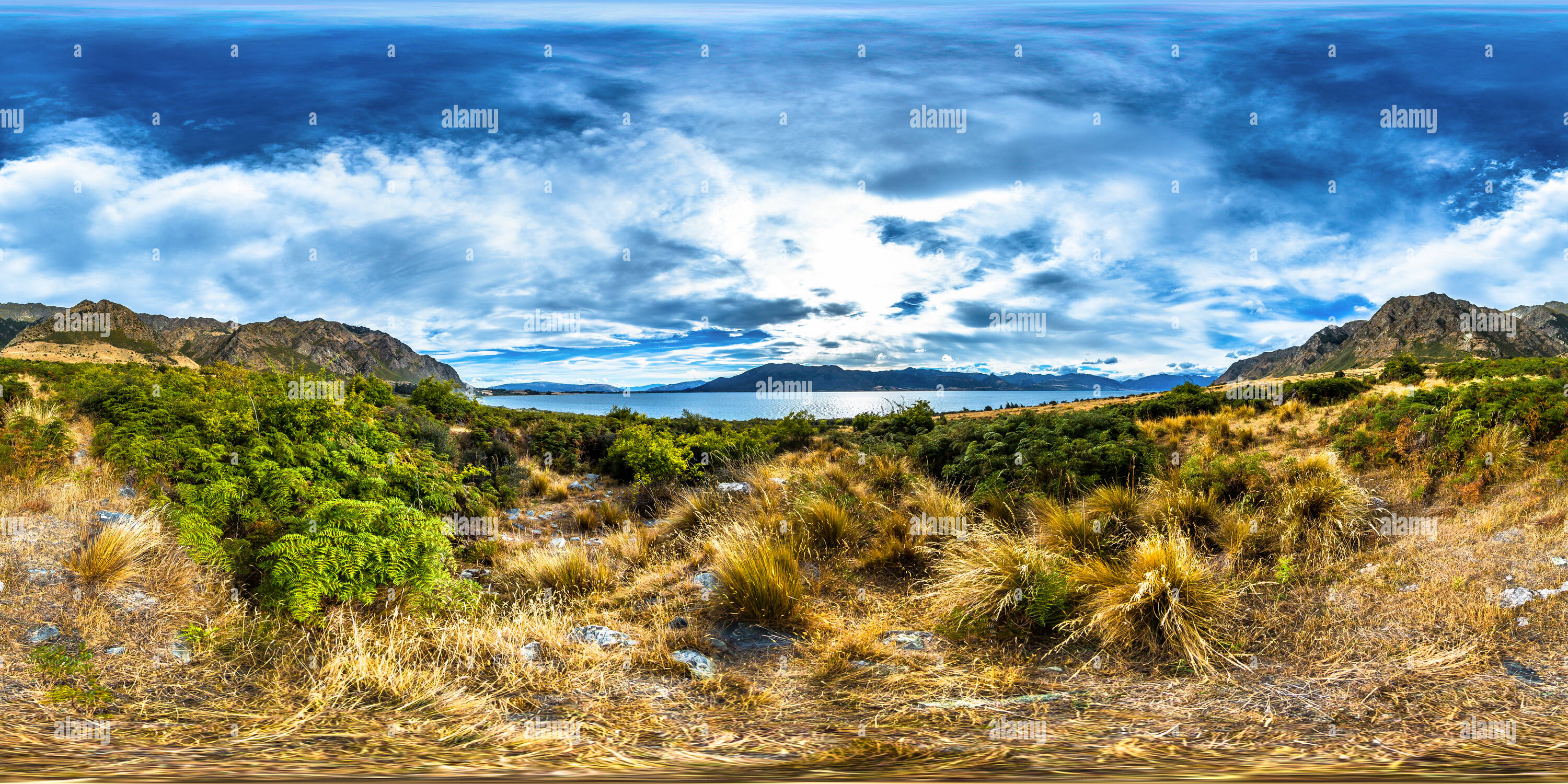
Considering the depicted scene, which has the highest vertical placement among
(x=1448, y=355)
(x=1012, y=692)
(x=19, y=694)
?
(x=1448, y=355)

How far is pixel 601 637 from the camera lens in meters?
4.95

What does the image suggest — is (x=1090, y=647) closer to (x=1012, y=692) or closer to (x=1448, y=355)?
(x=1012, y=692)

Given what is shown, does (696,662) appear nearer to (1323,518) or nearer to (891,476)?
(891,476)

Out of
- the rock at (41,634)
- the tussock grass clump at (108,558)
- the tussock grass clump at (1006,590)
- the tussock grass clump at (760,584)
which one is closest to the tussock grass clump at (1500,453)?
the tussock grass clump at (1006,590)

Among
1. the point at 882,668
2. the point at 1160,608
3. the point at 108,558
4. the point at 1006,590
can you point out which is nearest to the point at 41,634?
the point at 108,558

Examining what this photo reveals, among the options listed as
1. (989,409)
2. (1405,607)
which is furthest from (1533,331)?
(1405,607)

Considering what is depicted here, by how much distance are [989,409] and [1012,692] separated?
118 ft

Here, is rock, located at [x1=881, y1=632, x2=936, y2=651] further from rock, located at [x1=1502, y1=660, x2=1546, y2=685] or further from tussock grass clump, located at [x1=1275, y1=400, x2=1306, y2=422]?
tussock grass clump, located at [x1=1275, y1=400, x2=1306, y2=422]

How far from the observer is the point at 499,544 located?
9312 mm

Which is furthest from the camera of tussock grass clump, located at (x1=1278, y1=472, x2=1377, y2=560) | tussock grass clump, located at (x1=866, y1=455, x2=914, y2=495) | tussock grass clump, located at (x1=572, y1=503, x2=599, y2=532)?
tussock grass clump, located at (x1=572, y1=503, x2=599, y2=532)

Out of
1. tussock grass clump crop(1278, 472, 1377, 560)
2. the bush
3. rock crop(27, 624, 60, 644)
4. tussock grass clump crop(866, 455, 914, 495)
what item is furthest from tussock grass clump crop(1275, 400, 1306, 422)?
rock crop(27, 624, 60, 644)

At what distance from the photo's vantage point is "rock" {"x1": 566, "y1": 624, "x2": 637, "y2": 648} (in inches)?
A: 188

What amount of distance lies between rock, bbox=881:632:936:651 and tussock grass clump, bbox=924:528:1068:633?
21 cm

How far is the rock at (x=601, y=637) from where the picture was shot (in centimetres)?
477
